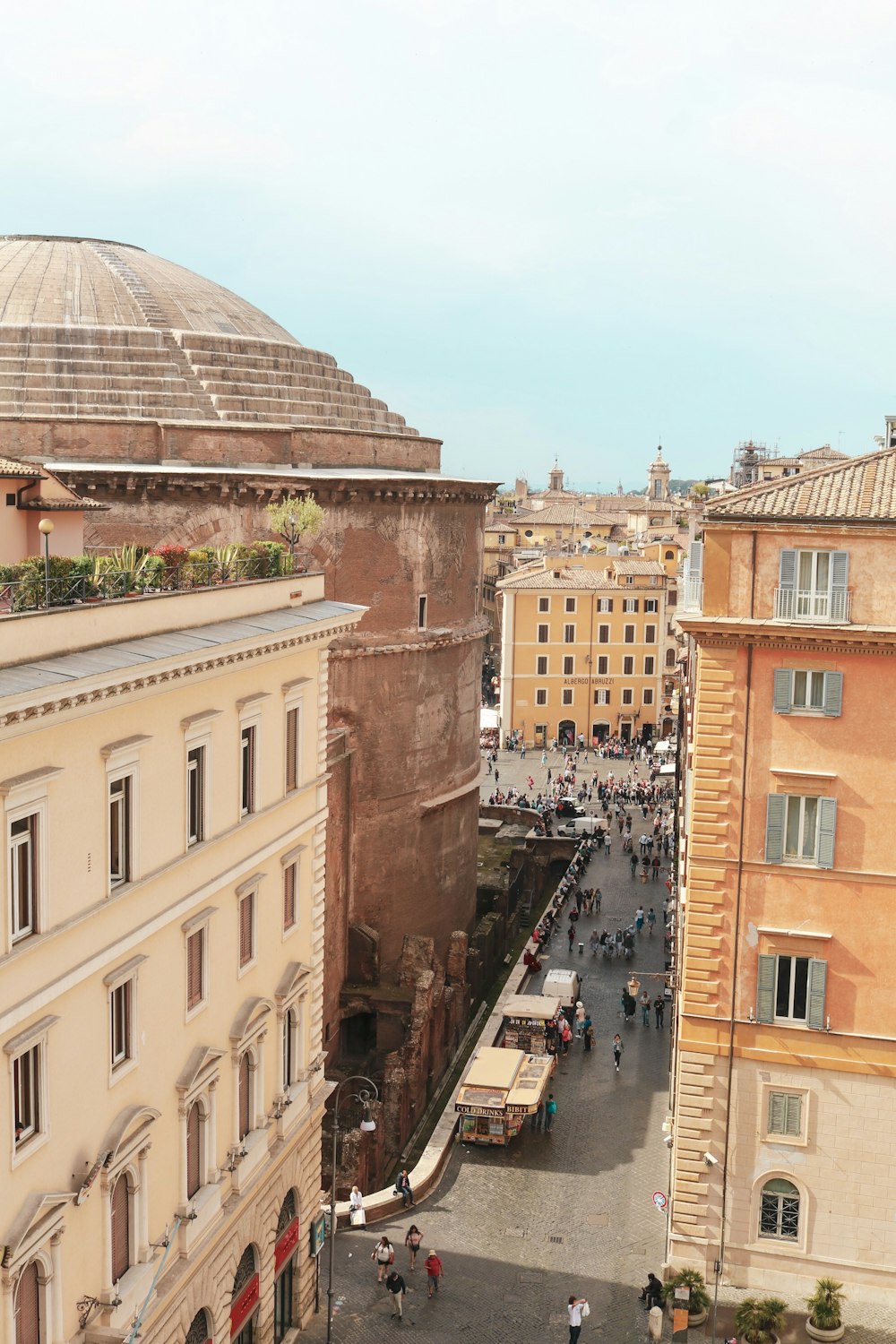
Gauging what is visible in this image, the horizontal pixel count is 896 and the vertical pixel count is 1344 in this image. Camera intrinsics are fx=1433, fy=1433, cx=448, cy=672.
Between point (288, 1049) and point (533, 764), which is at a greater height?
point (288, 1049)

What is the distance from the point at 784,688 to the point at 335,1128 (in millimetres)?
7953

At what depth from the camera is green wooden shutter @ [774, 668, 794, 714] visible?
18078mm

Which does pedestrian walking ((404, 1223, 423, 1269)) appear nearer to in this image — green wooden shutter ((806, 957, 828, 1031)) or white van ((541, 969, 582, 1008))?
green wooden shutter ((806, 957, 828, 1031))

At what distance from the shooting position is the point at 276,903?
650 inches

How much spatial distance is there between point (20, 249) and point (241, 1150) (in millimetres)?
23064

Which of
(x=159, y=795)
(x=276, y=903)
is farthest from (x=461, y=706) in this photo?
(x=159, y=795)

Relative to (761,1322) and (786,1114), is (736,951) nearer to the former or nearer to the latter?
(786,1114)

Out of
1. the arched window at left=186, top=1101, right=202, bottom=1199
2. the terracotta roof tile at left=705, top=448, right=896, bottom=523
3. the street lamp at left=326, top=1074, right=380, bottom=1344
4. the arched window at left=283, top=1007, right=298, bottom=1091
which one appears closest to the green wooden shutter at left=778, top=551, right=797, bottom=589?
the terracotta roof tile at left=705, top=448, right=896, bottom=523

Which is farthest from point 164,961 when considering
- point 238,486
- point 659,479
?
point 659,479

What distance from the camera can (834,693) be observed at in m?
17.9

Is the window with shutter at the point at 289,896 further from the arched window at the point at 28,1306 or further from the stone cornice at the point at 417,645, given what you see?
the stone cornice at the point at 417,645

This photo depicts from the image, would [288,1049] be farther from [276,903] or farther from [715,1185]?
[715,1185]

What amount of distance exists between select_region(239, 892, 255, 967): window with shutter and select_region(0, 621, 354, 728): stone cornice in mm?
2702

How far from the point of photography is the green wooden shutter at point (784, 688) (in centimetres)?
1808
